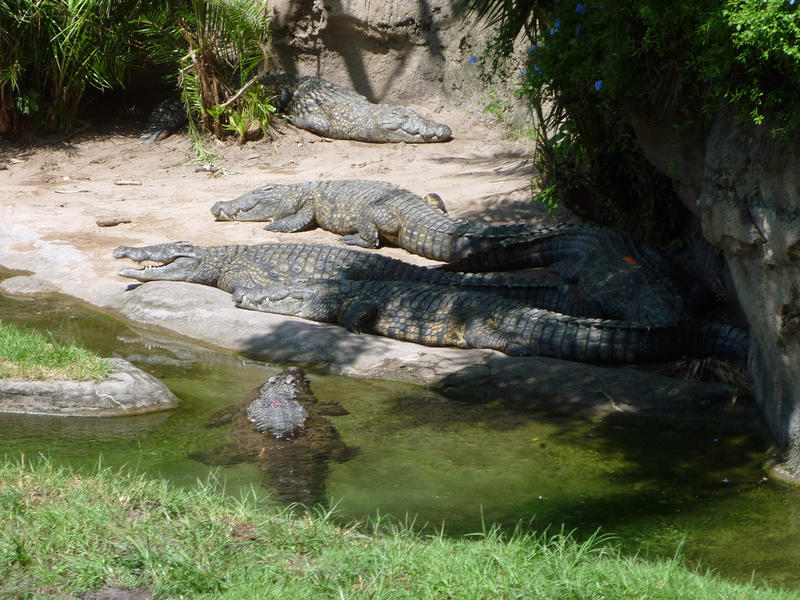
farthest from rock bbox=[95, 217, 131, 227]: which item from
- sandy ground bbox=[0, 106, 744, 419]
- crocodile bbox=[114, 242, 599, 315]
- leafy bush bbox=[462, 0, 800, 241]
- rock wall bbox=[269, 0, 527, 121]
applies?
rock wall bbox=[269, 0, 527, 121]

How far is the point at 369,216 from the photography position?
9266 millimetres

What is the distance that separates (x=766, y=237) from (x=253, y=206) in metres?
6.69

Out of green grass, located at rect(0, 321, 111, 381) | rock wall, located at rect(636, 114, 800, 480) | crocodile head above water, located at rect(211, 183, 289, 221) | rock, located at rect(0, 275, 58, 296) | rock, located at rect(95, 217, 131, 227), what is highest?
rock wall, located at rect(636, 114, 800, 480)

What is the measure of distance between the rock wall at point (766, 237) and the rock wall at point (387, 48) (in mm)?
9199

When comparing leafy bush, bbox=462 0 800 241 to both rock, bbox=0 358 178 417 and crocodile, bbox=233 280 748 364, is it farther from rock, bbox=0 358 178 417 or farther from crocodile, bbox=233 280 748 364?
rock, bbox=0 358 178 417

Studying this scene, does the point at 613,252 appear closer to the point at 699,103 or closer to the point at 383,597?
the point at 699,103

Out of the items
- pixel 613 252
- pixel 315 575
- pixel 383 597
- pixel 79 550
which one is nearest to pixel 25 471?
pixel 79 550

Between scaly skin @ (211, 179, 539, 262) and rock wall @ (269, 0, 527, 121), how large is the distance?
175 inches

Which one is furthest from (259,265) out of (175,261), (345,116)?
(345,116)

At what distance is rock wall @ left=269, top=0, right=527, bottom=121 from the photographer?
44.2ft

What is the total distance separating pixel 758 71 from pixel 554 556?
7.26 ft

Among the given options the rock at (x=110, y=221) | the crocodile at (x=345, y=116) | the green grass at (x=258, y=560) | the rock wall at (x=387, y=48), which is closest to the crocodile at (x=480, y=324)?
the rock at (x=110, y=221)

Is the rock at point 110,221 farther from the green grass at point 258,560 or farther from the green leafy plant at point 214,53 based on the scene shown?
the green grass at point 258,560

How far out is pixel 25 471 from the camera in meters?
3.60
